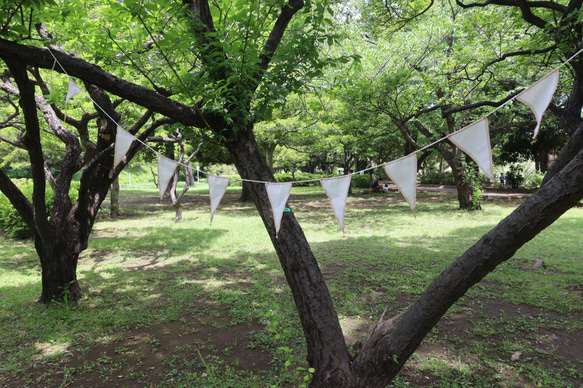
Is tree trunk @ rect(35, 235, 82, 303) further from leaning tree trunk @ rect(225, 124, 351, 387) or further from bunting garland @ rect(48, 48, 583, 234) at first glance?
leaning tree trunk @ rect(225, 124, 351, 387)

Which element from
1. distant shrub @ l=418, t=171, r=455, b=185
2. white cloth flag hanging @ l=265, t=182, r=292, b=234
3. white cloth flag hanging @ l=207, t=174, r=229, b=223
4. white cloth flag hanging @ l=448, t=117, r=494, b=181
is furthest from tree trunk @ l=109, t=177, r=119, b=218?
distant shrub @ l=418, t=171, r=455, b=185

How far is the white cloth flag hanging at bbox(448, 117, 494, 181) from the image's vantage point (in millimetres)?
1992

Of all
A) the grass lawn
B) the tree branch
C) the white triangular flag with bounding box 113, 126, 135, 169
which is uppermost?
the tree branch

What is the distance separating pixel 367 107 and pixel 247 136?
8.63 m

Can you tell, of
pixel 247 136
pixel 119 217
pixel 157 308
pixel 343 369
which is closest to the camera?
pixel 343 369

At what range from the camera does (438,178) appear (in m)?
22.2

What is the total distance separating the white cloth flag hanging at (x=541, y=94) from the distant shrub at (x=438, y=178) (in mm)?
20930

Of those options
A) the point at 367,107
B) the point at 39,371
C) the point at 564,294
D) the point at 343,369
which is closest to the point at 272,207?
the point at 343,369

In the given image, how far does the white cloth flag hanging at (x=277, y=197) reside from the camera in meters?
2.53

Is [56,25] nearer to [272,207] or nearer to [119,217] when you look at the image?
[272,207]

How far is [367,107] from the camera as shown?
10.6 m

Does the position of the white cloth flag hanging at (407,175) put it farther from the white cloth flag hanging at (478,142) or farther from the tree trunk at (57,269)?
the tree trunk at (57,269)

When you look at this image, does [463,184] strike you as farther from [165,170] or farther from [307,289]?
[165,170]

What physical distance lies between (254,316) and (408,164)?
282 cm
